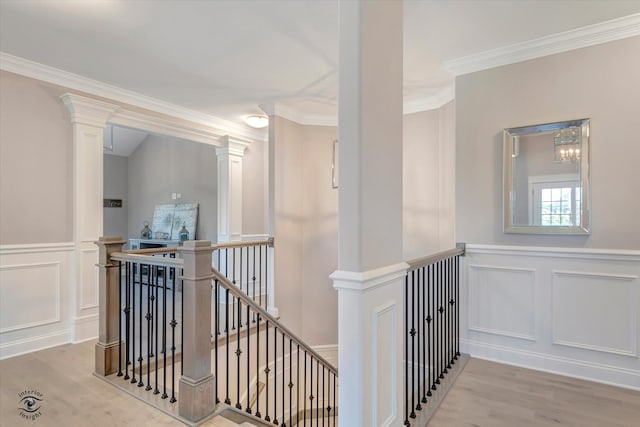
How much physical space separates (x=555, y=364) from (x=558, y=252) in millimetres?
869

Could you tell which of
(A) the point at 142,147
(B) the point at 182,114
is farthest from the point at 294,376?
(A) the point at 142,147

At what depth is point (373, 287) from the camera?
4.94 feet

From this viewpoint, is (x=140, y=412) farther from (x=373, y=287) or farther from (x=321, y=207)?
(x=321, y=207)

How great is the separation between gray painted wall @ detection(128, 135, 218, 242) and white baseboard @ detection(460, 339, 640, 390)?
4.97 meters

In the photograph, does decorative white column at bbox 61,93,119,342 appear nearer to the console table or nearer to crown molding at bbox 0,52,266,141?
crown molding at bbox 0,52,266,141

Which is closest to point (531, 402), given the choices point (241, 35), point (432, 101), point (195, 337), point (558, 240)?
point (558, 240)

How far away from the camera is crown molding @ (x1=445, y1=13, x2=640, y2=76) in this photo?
2387mm

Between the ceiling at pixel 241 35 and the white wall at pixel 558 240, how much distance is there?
1.20 feet

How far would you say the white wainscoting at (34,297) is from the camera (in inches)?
115

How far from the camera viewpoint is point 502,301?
2.81 m

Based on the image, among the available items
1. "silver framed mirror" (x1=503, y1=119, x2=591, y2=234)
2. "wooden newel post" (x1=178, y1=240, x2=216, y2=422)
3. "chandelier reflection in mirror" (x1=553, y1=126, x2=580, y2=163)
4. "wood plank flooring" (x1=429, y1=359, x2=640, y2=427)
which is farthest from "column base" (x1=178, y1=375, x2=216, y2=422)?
"chandelier reflection in mirror" (x1=553, y1=126, x2=580, y2=163)

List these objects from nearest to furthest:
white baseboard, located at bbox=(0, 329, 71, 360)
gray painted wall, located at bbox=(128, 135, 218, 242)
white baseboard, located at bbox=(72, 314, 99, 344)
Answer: white baseboard, located at bbox=(0, 329, 71, 360)
white baseboard, located at bbox=(72, 314, 99, 344)
gray painted wall, located at bbox=(128, 135, 218, 242)

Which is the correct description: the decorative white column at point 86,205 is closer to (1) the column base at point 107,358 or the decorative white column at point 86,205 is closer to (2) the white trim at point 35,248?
(2) the white trim at point 35,248

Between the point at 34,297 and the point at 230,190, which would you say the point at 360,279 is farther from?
the point at 230,190
